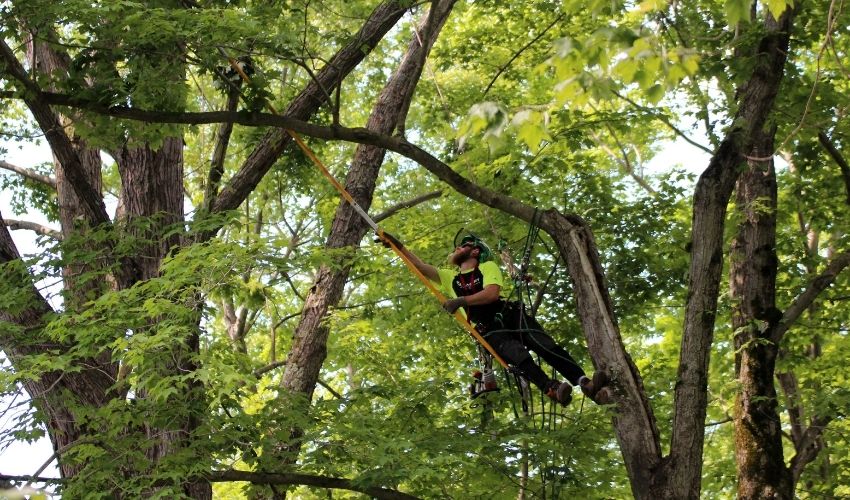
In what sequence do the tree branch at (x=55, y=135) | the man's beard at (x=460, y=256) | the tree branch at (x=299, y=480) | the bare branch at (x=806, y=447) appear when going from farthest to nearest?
the bare branch at (x=806, y=447)
the man's beard at (x=460, y=256)
the tree branch at (x=55, y=135)
the tree branch at (x=299, y=480)

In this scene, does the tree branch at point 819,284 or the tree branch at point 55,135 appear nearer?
the tree branch at point 55,135

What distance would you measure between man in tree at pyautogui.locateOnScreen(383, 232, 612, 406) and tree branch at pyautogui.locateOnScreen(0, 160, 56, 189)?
16.2 feet

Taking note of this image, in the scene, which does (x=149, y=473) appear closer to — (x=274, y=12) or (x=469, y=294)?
(x=469, y=294)

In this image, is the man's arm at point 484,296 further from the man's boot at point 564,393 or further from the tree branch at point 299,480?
the tree branch at point 299,480

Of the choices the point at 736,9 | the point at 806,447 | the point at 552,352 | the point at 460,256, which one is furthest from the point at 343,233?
the point at 736,9

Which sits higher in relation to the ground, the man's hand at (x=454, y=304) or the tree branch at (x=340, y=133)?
the tree branch at (x=340, y=133)

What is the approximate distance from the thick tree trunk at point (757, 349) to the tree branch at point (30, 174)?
741 cm

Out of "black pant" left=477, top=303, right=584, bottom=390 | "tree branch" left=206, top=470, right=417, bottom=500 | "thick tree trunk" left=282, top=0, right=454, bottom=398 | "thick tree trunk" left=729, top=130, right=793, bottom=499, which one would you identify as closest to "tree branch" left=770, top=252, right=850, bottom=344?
"thick tree trunk" left=729, top=130, right=793, bottom=499

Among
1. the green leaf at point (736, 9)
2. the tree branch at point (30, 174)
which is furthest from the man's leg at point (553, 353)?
the tree branch at point (30, 174)

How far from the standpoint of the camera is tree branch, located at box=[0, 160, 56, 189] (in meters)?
10.8

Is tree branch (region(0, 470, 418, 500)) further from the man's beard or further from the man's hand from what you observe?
the man's beard

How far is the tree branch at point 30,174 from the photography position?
10.8 meters

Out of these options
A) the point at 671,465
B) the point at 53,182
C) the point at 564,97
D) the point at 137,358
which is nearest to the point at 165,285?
the point at 137,358

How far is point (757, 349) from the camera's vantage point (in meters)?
9.03
